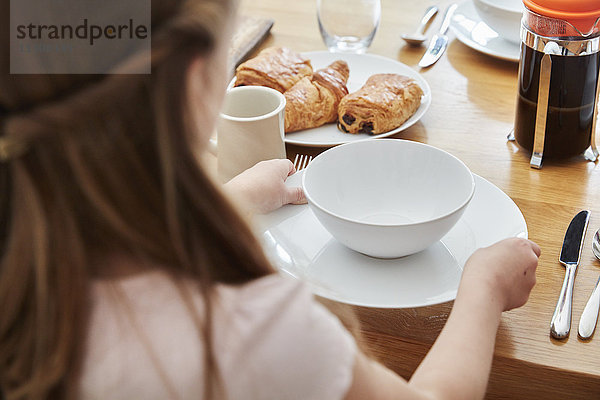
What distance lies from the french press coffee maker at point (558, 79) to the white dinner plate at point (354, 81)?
18cm

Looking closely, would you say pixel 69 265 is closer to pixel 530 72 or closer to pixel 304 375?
pixel 304 375

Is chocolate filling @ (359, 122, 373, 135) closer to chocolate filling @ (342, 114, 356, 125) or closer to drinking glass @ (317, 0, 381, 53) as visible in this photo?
chocolate filling @ (342, 114, 356, 125)

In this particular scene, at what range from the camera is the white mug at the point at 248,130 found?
0.95 metres

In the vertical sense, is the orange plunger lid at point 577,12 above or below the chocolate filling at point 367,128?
above

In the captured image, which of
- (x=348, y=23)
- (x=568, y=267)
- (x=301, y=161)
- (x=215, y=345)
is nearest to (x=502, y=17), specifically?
(x=348, y=23)

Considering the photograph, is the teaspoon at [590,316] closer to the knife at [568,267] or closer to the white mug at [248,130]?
the knife at [568,267]

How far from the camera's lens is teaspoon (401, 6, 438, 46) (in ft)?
4.55

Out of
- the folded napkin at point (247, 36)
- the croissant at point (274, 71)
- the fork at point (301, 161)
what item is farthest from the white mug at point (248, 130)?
the folded napkin at point (247, 36)

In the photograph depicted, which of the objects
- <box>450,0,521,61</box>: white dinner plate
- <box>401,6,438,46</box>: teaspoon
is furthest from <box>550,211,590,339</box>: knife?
<box>401,6,438,46</box>: teaspoon

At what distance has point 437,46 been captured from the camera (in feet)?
4.47

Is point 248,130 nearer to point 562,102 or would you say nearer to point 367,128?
point 367,128

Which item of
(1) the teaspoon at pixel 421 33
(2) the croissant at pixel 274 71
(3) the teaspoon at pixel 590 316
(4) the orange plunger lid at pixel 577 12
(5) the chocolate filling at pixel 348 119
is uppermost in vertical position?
(4) the orange plunger lid at pixel 577 12

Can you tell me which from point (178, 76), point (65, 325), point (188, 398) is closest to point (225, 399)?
point (188, 398)

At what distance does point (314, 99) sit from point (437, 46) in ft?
1.21
